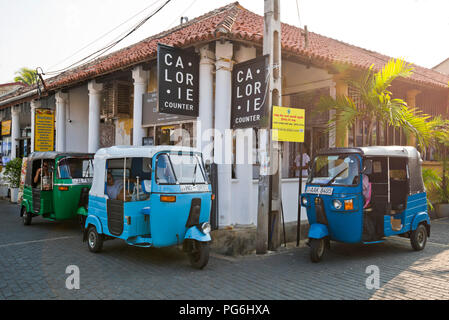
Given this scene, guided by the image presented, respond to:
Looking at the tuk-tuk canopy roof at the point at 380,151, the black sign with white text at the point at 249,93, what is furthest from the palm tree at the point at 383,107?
the black sign with white text at the point at 249,93

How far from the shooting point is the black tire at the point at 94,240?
7.15 metres

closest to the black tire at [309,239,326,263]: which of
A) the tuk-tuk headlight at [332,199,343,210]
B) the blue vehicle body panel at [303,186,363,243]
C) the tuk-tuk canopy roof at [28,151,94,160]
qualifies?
the blue vehicle body panel at [303,186,363,243]

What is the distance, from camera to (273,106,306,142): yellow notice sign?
7.11 m

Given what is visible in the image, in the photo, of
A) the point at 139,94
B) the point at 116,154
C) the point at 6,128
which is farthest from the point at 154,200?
the point at 6,128

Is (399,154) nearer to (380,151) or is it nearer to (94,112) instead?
(380,151)

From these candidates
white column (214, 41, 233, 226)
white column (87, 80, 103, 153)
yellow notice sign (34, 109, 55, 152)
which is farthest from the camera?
yellow notice sign (34, 109, 55, 152)

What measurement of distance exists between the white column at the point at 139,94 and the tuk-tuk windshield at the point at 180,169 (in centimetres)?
424

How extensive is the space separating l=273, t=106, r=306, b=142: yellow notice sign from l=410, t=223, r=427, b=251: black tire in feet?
9.66

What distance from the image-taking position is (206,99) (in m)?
8.30

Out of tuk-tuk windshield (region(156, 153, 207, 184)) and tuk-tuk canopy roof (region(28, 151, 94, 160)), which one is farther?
tuk-tuk canopy roof (region(28, 151, 94, 160))

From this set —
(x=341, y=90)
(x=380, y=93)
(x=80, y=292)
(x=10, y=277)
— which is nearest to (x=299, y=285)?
(x=80, y=292)

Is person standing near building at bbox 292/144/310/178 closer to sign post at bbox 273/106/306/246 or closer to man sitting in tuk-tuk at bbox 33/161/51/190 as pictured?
sign post at bbox 273/106/306/246

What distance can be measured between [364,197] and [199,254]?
3.27 m

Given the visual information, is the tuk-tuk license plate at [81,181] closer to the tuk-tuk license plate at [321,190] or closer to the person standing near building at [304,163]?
the tuk-tuk license plate at [321,190]
